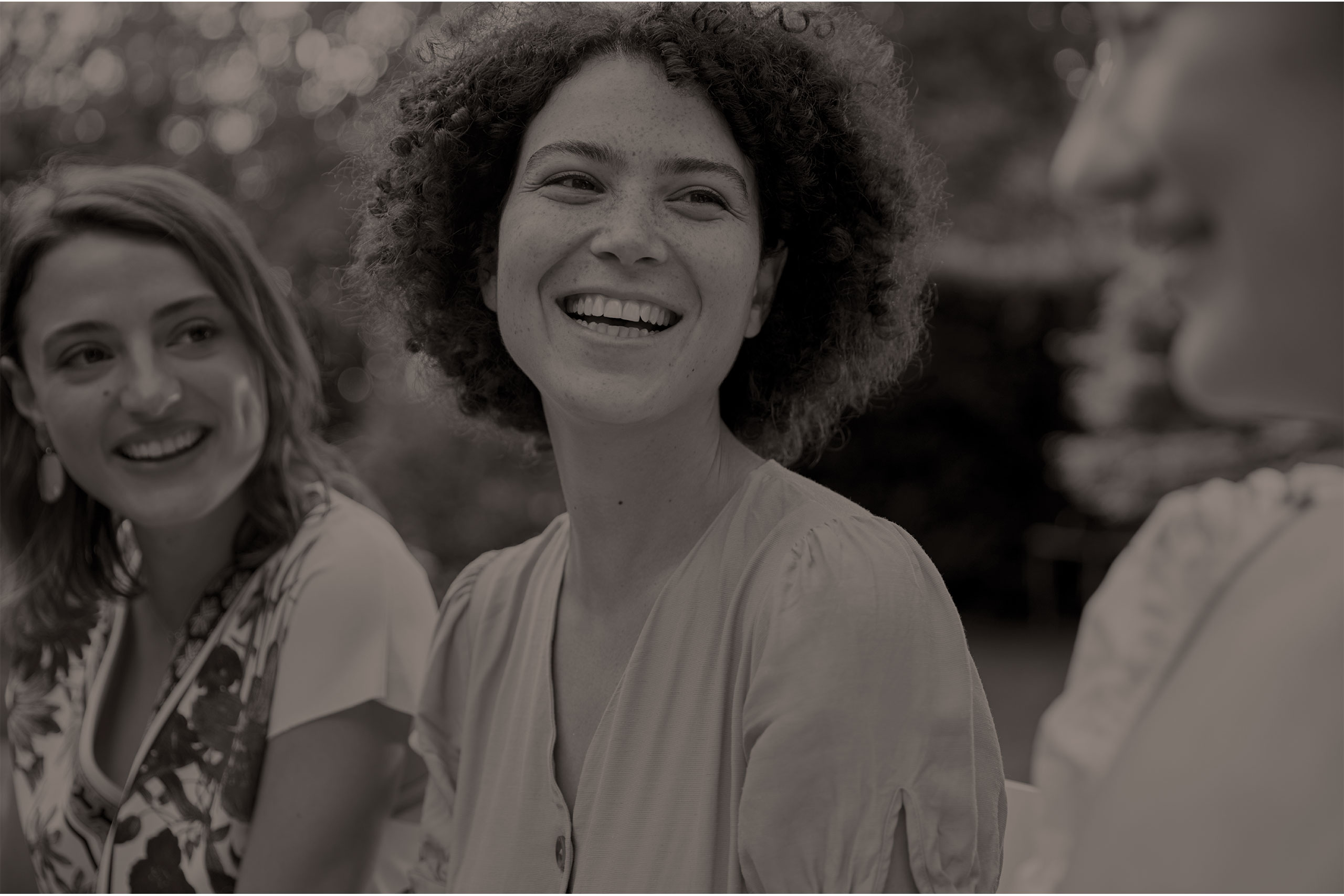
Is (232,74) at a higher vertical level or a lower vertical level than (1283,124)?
higher

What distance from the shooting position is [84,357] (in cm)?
257

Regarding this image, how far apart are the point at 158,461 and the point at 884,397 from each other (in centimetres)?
564

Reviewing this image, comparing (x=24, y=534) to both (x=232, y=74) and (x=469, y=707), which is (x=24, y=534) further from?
(x=232, y=74)

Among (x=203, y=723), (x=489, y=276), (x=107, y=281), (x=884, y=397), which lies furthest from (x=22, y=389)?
(x=884, y=397)

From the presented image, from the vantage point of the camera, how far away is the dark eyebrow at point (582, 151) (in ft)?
6.19

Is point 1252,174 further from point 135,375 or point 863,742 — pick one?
point 135,375

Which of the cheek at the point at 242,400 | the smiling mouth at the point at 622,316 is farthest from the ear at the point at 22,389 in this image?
the smiling mouth at the point at 622,316

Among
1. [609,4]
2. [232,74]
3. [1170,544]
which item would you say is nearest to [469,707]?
[609,4]

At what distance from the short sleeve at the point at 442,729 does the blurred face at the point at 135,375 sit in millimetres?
596

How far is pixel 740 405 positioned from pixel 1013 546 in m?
6.98

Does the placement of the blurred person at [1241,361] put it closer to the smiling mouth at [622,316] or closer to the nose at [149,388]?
the smiling mouth at [622,316]

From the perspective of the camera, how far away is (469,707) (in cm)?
229

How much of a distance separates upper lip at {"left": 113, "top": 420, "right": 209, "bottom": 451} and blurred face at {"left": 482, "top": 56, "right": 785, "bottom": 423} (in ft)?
3.08

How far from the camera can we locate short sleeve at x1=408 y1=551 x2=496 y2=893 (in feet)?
7.60
